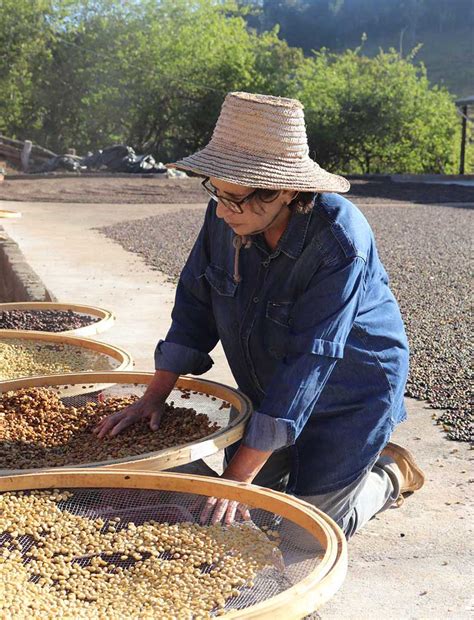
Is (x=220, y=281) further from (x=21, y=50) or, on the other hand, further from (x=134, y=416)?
(x=21, y=50)

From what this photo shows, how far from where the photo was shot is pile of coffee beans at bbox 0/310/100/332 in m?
4.48

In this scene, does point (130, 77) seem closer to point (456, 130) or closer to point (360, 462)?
point (456, 130)

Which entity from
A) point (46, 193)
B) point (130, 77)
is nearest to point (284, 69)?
point (130, 77)

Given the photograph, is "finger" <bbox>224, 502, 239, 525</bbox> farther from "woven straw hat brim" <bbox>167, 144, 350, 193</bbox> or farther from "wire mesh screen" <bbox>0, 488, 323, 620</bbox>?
"woven straw hat brim" <bbox>167, 144, 350, 193</bbox>

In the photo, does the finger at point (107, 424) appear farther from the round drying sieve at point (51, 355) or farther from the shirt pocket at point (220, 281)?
the round drying sieve at point (51, 355)

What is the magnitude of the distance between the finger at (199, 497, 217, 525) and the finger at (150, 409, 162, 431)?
21.3 inches

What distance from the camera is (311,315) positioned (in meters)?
2.21

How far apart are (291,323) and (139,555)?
762 millimetres

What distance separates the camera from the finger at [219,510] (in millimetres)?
1982

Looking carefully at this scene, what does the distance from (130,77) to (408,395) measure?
2892cm

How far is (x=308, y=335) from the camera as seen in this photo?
2.18 metres

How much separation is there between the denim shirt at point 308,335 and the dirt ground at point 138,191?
14647mm

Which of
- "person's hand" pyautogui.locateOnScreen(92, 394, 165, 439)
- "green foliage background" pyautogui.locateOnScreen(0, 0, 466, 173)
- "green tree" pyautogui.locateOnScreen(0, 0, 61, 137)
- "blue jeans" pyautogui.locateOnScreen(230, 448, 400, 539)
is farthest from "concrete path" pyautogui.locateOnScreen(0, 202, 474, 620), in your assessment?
"green tree" pyautogui.locateOnScreen(0, 0, 61, 137)

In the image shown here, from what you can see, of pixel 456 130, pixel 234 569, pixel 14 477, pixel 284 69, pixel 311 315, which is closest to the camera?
pixel 234 569
